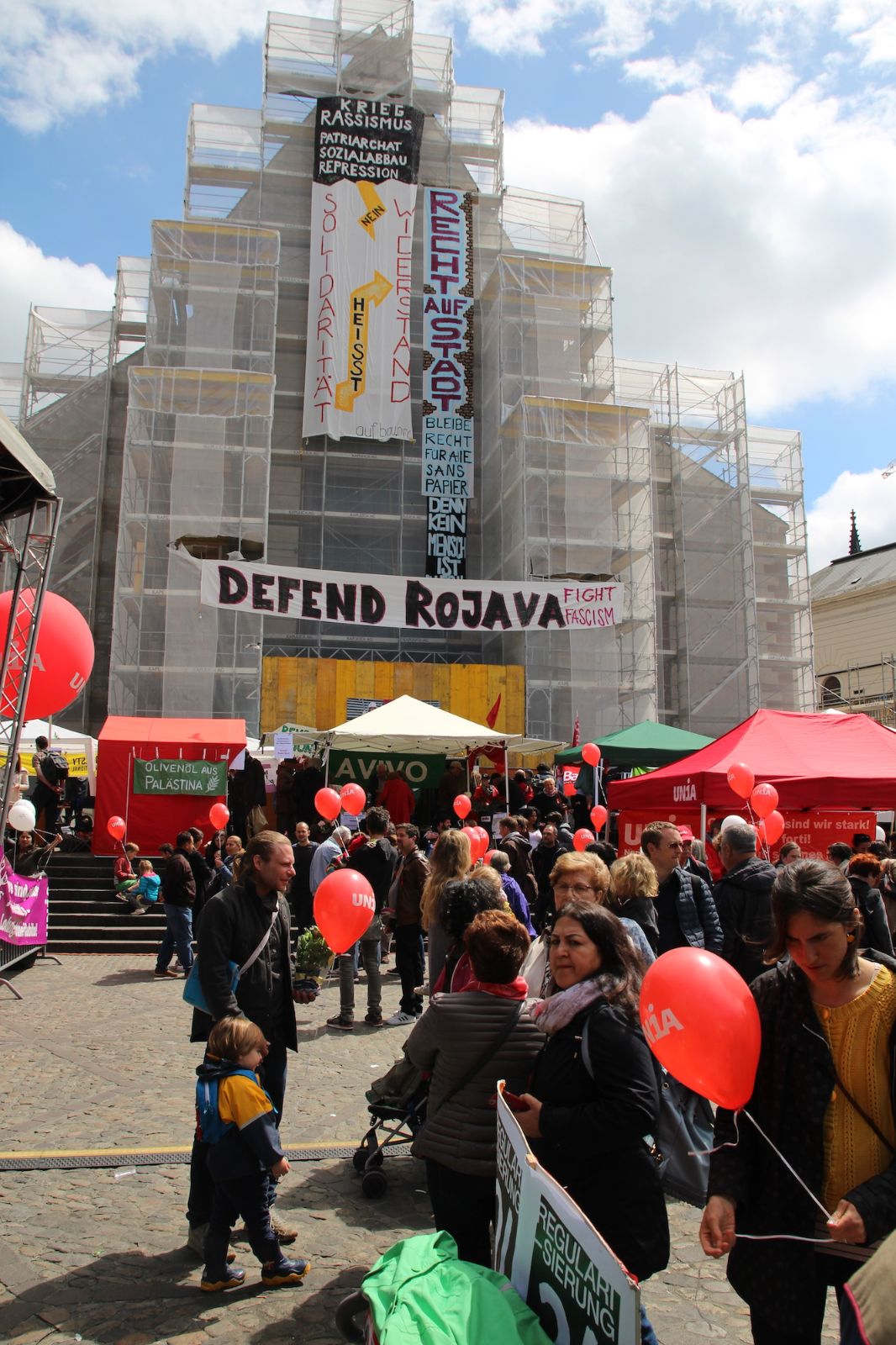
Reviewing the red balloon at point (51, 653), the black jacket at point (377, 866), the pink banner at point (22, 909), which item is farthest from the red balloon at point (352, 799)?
the red balloon at point (51, 653)

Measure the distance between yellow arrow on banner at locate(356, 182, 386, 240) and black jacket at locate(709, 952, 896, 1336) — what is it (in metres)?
27.3

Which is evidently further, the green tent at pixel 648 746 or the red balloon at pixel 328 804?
the green tent at pixel 648 746

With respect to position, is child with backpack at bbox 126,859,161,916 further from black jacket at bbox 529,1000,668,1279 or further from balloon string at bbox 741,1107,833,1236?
balloon string at bbox 741,1107,833,1236

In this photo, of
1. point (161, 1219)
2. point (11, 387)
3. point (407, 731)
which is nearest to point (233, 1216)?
point (161, 1219)

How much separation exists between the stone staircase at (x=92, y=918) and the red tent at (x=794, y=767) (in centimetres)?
660

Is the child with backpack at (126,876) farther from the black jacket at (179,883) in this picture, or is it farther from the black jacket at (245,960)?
the black jacket at (245,960)

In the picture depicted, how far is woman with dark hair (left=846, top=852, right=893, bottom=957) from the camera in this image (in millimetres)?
6035

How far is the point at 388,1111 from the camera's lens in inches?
190

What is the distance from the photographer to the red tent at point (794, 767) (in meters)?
9.86

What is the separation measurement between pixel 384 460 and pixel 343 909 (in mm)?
23131

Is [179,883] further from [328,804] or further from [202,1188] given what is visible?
[202,1188]

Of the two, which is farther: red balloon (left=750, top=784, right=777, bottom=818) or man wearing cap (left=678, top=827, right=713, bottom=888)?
red balloon (left=750, top=784, right=777, bottom=818)

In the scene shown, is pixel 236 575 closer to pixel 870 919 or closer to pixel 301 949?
pixel 301 949

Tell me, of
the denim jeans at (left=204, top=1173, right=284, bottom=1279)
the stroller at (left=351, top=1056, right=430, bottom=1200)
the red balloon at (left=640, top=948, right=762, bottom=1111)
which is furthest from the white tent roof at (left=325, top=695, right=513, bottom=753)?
the red balloon at (left=640, top=948, right=762, bottom=1111)
